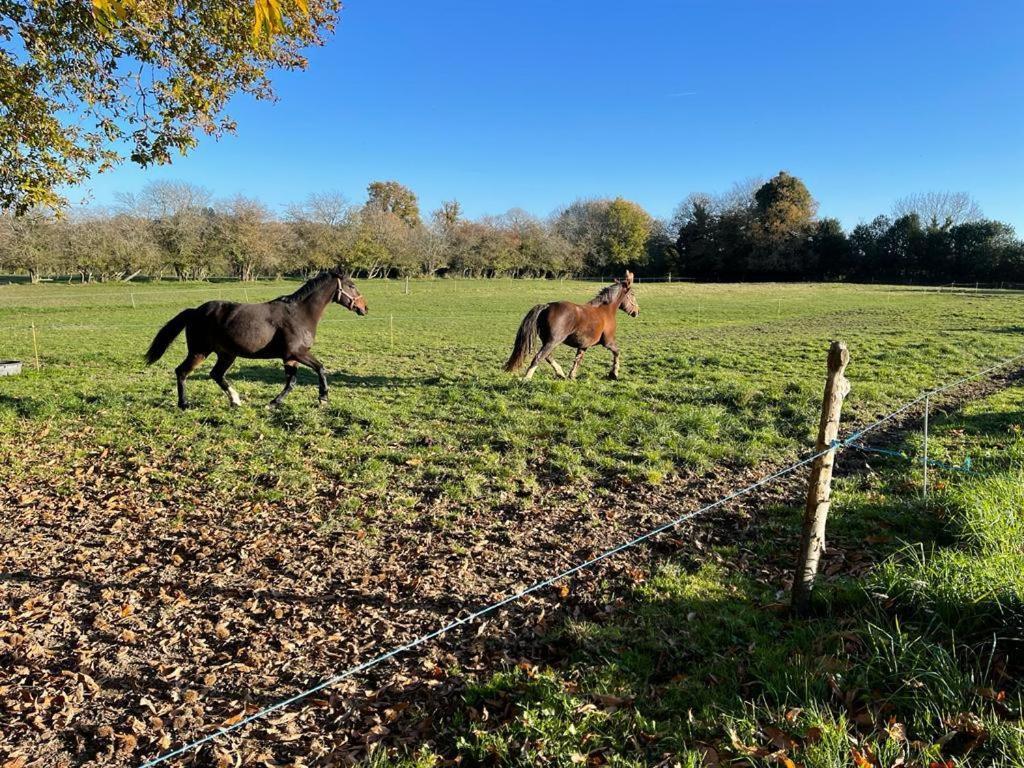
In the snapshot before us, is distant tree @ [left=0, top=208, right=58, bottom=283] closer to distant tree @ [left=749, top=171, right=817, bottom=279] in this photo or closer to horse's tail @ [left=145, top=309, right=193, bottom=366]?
horse's tail @ [left=145, top=309, right=193, bottom=366]

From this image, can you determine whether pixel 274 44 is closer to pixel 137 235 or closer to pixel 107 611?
pixel 107 611

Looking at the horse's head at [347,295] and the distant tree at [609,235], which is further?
the distant tree at [609,235]

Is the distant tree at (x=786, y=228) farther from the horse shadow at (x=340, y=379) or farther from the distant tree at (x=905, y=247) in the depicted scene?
the horse shadow at (x=340, y=379)

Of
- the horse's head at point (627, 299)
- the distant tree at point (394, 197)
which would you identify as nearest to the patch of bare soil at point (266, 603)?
the horse's head at point (627, 299)

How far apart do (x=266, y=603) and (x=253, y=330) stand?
5.69 meters

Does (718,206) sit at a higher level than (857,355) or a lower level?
higher

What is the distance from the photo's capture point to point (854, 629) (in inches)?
140

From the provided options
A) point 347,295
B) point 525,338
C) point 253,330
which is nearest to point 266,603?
point 253,330

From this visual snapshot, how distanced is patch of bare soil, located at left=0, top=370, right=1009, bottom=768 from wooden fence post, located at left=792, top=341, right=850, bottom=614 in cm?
57

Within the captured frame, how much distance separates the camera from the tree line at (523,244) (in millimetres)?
54531

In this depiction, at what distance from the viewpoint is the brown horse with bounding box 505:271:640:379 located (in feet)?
35.9

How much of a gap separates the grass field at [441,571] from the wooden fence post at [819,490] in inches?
9.9

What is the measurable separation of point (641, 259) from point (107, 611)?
259ft

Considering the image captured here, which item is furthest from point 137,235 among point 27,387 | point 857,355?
point 857,355
